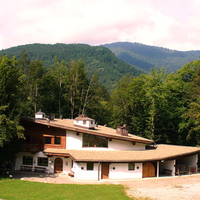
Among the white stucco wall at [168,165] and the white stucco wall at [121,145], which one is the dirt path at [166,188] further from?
the white stucco wall at [121,145]

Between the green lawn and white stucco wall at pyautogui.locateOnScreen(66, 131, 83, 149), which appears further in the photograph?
white stucco wall at pyautogui.locateOnScreen(66, 131, 83, 149)

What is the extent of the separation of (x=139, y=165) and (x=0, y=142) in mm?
13248

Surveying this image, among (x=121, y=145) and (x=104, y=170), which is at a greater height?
(x=121, y=145)

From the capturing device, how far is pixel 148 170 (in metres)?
→ 26.4

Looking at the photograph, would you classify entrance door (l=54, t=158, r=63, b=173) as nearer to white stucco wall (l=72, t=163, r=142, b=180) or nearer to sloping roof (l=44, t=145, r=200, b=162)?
sloping roof (l=44, t=145, r=200, b=162)

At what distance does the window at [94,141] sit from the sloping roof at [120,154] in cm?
75

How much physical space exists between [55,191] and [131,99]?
23181 mm

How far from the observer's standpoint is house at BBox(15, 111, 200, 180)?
25.2 m

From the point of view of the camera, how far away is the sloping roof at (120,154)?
2478 centimetres

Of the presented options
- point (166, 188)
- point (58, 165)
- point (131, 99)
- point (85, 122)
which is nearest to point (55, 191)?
point (58, 165)

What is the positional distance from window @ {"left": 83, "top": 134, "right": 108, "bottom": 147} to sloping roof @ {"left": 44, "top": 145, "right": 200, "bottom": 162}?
75 centimetres

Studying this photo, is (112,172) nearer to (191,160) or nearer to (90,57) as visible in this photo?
(191,160)

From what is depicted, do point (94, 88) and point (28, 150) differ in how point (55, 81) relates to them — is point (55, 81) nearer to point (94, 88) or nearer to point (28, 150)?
point (94, 88)

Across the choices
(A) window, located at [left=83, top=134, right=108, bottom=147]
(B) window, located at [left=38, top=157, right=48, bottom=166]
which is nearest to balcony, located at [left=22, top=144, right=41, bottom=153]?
(B) window, located at [left=38, top=157, right=48, bottom=166]
